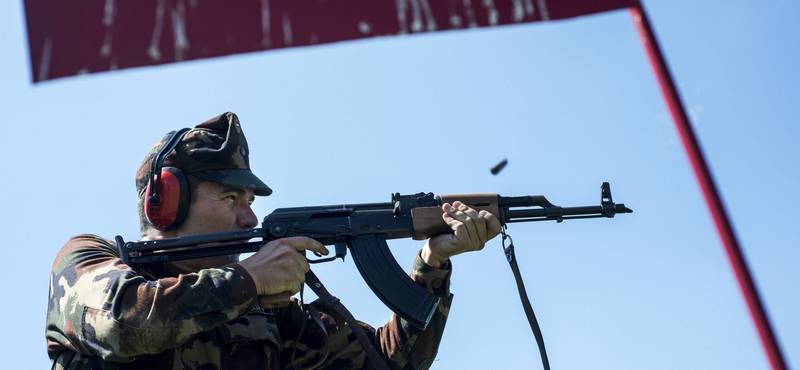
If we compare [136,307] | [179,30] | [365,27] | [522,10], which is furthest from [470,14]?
[136,307]

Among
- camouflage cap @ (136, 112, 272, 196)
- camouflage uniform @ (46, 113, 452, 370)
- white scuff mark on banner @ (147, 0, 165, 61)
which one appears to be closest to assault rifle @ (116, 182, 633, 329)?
camouflage uniform @ (46, 113, 452, 370)

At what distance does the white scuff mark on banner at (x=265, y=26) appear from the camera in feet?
12.1

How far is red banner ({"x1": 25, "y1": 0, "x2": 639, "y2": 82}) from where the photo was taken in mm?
3539

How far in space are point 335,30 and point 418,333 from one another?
3.43 m

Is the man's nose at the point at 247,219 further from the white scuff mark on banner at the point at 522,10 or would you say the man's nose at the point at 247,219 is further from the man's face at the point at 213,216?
the white scuff mark on banner at the point at 522,10

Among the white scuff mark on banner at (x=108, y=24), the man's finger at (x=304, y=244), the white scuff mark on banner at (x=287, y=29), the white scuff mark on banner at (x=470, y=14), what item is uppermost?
the white scuff mark on banner at (x=108, y=24)

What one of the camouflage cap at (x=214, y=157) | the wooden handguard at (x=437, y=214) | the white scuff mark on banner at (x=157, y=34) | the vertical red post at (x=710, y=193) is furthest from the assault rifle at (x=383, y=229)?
the vertical red post at (x=710, y=193)

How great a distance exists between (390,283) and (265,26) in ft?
10.2

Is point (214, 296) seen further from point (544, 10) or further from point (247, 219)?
point (544, 10)

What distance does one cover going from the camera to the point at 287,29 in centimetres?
372

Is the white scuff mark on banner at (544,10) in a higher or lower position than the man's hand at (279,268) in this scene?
higher

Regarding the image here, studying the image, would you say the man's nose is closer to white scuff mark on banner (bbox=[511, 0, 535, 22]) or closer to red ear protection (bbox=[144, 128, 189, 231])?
red ear protection (bbox=[144, 128, 189, 231])

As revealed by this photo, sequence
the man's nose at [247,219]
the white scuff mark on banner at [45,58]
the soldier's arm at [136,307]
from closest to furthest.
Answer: the white scuff mark on banner at [45,58] → the soldier's arm at [136,307] → the man's nose at [247,219]

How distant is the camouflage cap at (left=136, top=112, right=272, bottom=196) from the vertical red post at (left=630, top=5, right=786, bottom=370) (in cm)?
398
